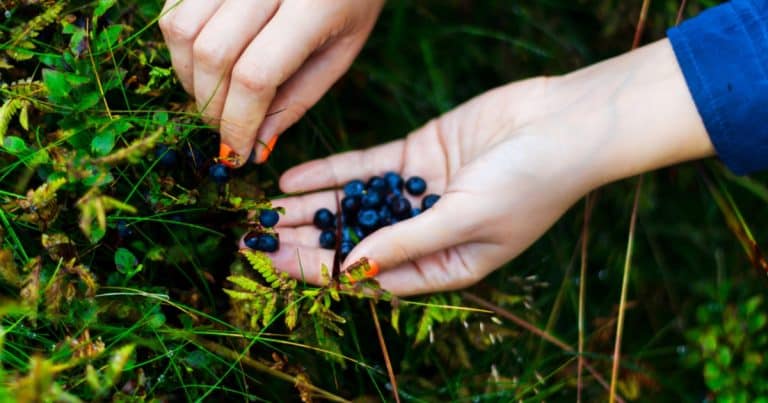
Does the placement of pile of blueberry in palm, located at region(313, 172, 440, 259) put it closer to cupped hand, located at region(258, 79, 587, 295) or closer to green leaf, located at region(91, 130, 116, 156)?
cupped hand, located at region(258, 79, 587, 295)

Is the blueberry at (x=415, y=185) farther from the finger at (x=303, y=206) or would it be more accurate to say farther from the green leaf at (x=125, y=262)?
the green leaf at (x=125, y=262)

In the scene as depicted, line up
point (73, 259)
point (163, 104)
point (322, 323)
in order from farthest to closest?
point (163, 104), point (322, 323), point (73, 259)

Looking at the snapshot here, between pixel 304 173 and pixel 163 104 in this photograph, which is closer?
pixel 163 104

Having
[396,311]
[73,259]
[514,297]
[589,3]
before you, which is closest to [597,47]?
[589,3]

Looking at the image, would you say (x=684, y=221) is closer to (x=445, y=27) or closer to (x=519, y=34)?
(x=519, y=34)

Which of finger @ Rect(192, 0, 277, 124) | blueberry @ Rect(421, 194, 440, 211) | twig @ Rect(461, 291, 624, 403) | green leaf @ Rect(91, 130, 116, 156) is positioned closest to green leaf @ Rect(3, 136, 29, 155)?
green leaf @ Rect(91, 130, 116, 156)

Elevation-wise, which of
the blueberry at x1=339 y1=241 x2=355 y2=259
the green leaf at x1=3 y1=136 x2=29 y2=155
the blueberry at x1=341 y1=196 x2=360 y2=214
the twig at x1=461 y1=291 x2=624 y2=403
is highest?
the green leaf at x1=3 y1=136 x2=29 y2=155

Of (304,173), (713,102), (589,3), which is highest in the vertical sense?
(589,3)
